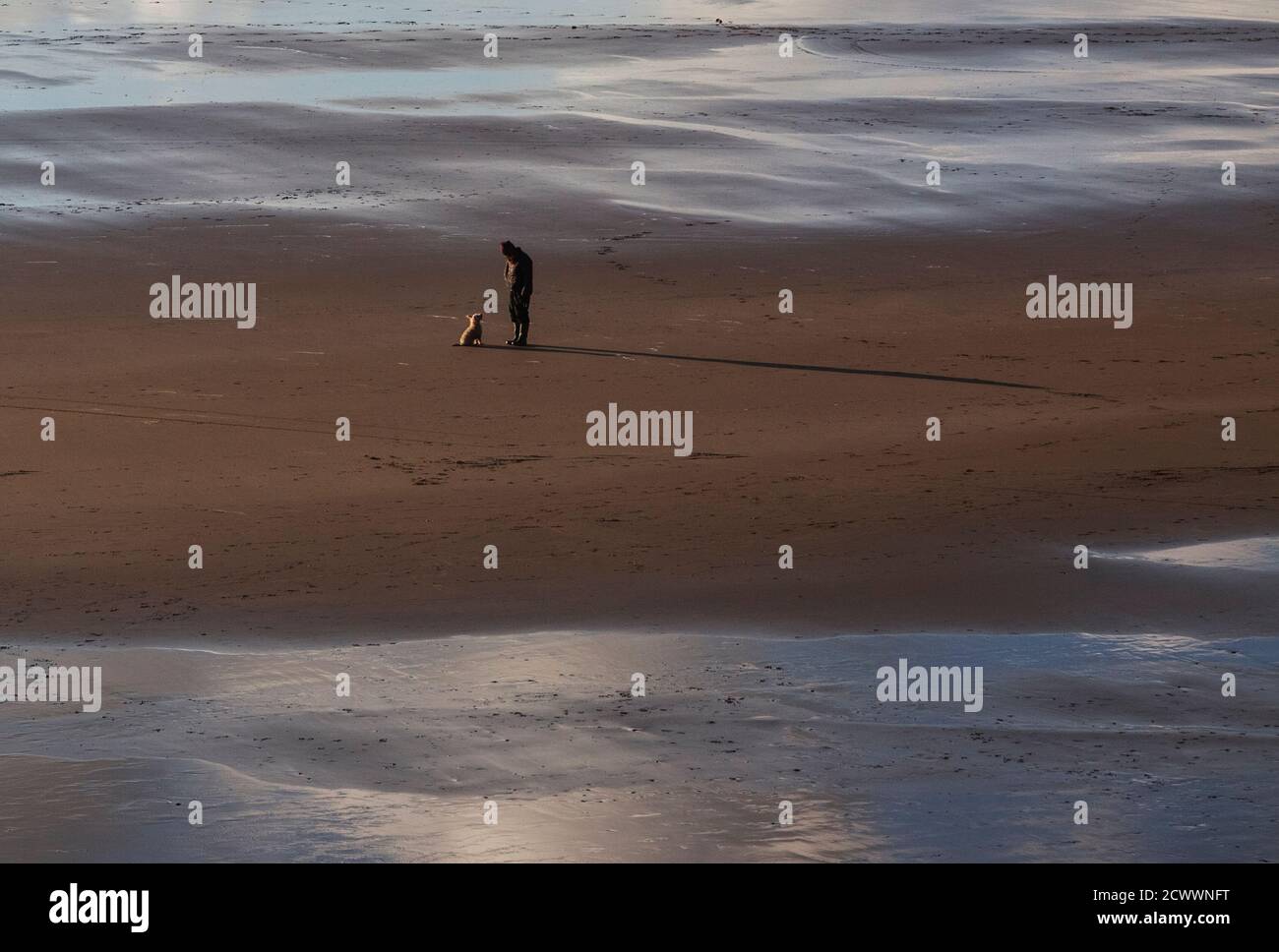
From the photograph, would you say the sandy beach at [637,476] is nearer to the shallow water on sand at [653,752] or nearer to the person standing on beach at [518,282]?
the shallow water on sand at [653,752]

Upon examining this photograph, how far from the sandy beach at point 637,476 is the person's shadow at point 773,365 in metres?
0.10

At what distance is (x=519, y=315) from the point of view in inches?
840

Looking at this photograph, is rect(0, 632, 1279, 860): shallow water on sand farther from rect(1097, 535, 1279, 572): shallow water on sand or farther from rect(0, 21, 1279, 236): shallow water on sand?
rect(0, 21, 1279, 236): shallow water on sand

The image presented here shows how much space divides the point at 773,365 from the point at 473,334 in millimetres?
3390

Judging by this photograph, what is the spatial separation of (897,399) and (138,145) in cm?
1619

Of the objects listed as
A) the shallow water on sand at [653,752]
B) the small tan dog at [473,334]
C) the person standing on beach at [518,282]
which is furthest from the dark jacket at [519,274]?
the shallow water on sand at [653,752]

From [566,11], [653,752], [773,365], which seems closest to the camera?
[653,752]

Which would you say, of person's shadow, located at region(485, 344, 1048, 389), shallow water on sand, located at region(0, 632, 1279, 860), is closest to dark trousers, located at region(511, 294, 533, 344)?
person's shadow, located at region(485, 344, 1048, 389)

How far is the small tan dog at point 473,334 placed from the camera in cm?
2114

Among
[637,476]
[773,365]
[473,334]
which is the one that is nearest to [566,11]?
[473,334]

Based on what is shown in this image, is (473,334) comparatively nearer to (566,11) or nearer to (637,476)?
(637,476)

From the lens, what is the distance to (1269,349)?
855 inches

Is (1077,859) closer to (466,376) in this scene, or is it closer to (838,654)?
(838,654)

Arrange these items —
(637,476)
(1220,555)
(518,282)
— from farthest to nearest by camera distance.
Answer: (518,282) < (637,476) < (1220,555)
